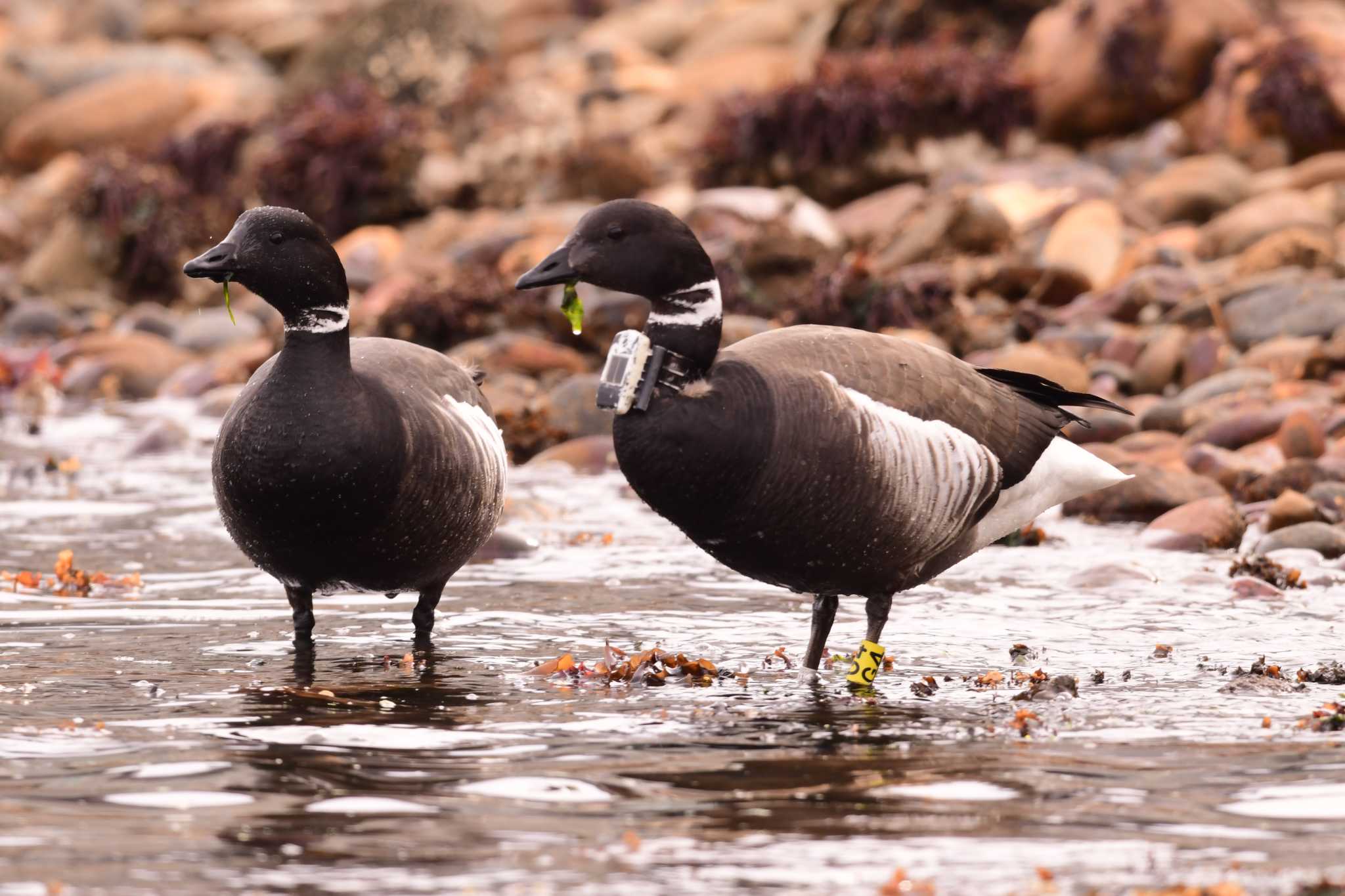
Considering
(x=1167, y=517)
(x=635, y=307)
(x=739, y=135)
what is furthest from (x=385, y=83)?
(x=1167, y=517)

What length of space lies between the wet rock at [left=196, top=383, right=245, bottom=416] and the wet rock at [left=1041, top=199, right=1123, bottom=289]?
7205mm

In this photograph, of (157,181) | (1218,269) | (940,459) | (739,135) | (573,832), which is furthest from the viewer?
(157,181)

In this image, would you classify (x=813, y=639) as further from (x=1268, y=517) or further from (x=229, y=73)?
(x=229, y=73)

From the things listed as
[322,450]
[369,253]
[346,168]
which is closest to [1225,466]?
[322,450]

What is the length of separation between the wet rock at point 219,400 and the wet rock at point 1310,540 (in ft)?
29.8

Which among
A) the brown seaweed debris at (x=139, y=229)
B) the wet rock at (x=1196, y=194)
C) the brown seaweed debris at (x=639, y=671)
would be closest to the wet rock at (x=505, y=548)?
the brown seaweed debris at (x=639, y=671)

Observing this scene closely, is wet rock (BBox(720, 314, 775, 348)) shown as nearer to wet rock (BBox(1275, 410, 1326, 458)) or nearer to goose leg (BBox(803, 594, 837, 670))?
wet rock (BBox(1275, 410, 1326, 458))

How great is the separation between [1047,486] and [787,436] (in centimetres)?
179

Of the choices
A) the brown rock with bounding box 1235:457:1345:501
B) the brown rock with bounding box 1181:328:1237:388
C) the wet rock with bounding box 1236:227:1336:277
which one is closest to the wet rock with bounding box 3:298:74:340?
the brown rock with bounding box 1181:328:1237:388

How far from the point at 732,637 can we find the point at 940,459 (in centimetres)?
142

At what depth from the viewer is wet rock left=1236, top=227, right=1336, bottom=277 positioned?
1488cm

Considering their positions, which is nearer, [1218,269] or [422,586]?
[422,586]

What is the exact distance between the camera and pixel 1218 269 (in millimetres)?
15414

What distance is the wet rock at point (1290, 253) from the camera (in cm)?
1488
